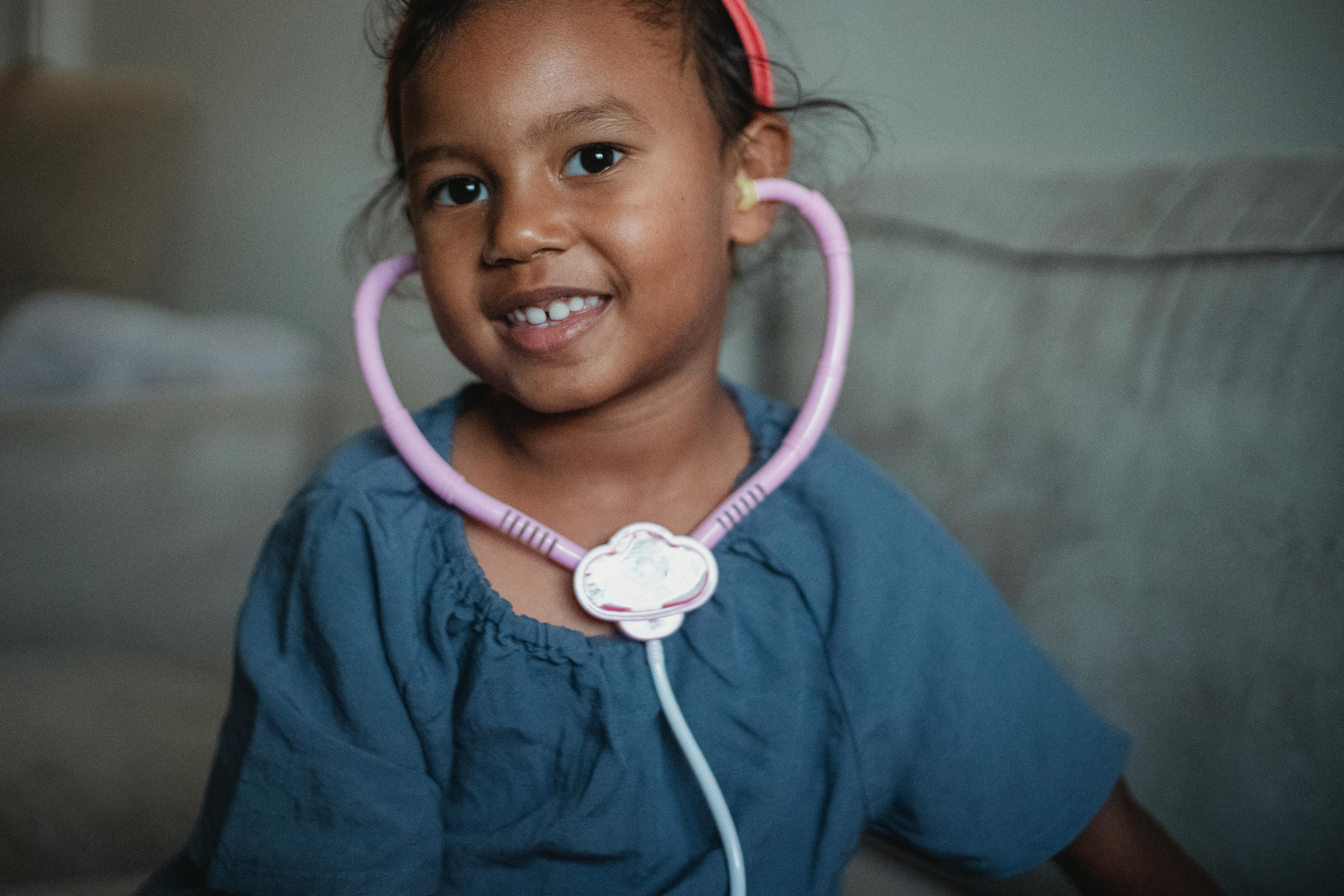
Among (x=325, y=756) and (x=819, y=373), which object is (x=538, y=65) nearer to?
(x=819, y=373)

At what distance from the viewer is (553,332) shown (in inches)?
26.2

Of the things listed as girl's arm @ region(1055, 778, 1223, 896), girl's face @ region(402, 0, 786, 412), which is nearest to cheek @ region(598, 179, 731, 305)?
girl's face @ region(402, 0, 786, 412)

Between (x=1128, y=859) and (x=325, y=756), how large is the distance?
0.61 m

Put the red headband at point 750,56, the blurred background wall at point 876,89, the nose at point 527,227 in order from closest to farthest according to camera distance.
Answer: the nose at point 527,227, the red headband at point 750,56, the blurred background wall at point 876,89

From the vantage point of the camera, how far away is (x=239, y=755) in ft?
2.21

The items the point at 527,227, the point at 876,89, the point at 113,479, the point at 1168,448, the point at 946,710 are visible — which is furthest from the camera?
the point at 113,479

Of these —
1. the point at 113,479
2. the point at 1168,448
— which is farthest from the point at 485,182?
the point at 113,479

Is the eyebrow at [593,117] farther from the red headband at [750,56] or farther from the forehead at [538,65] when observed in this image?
the red headband at [750,56]

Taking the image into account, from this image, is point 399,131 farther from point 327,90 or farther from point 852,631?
point 327,90

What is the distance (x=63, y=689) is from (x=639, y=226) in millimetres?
916

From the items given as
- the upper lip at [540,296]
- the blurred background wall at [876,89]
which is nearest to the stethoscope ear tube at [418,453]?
the upper lip at [540,296]

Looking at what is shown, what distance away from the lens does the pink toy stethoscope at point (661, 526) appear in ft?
2.14

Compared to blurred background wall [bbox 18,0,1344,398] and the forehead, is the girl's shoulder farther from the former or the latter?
blurred background wall [bbox 18,0,1344,398]

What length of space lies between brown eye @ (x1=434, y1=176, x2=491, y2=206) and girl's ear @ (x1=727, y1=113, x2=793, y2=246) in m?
0.20
